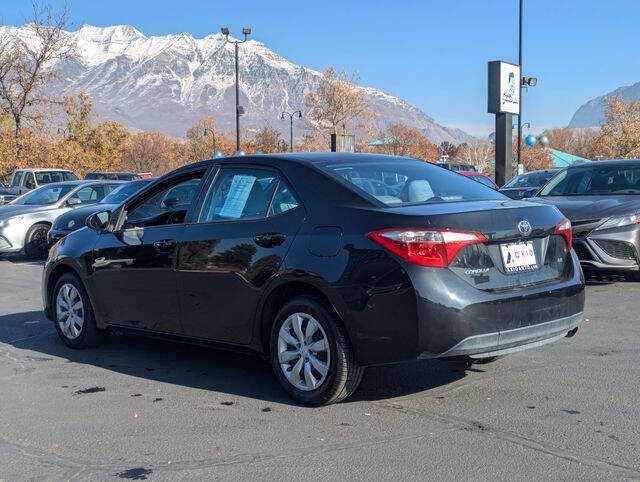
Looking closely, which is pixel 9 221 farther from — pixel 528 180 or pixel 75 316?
pixel 528 180

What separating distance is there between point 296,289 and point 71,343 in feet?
9.41

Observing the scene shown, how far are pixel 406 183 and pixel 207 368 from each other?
2253 mm

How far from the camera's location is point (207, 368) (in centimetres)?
615

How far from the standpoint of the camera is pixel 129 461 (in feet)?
13.6

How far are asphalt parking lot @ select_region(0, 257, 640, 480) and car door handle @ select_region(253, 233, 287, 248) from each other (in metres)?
1.07

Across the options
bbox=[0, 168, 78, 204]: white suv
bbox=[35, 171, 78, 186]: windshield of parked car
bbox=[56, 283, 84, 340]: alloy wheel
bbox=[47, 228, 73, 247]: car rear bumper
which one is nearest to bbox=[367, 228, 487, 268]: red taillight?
bbox=[56, 283, 84, 340]: alloy wheel

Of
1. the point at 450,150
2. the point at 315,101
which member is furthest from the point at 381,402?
the point at 450,150

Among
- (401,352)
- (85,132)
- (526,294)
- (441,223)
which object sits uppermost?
(85,132)

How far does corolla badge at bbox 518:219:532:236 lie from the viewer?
4824mm

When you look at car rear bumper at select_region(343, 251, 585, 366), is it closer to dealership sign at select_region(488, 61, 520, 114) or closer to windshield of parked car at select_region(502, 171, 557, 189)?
windshield of parked car at select_region(502, 171, 557, 189)

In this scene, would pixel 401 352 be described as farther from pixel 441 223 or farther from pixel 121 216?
pixel 121 216

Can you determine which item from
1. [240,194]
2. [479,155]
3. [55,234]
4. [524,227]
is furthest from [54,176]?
[479,155]

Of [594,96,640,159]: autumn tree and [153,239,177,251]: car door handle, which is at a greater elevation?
[594,96,640,159]: autumn tree

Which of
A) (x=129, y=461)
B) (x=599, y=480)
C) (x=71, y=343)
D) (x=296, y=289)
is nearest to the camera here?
(x=599, y=480)
